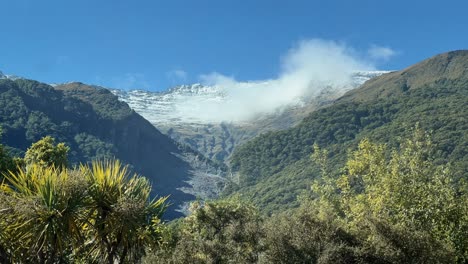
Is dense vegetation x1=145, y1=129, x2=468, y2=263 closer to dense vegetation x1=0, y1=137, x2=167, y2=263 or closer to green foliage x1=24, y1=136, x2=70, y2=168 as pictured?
dense vegetation x1=0, y1=137, x2=167, y2=263

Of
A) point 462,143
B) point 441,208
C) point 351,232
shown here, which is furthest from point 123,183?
point 462,143

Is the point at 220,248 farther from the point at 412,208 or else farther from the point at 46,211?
the point at 46,211

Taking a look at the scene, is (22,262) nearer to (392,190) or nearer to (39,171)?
(39,171)

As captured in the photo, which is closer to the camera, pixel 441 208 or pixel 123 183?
pixel 123 183

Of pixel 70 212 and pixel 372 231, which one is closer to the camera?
pixel 70 212

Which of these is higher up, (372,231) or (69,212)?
(69,212)

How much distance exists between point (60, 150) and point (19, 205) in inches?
1091

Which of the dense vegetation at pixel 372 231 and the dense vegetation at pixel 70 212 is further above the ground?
the dense vegetation at pixel 70 212

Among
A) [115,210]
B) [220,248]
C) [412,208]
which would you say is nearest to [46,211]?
[115,210]

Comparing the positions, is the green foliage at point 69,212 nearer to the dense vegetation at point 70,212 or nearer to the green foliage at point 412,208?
the dense vegetation at point 70,212

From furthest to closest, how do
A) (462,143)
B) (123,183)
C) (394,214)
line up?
(462,143)
(394,214)
(123,183)

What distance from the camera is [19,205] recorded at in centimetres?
1539

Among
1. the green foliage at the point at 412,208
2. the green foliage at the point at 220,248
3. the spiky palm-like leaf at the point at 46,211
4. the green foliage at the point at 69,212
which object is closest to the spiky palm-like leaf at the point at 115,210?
the green foliage at the point at 69,212

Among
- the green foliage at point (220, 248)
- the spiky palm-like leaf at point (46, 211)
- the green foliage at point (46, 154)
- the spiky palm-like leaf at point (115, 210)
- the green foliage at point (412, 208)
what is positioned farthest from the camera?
the green foliage at point (46, 154)
